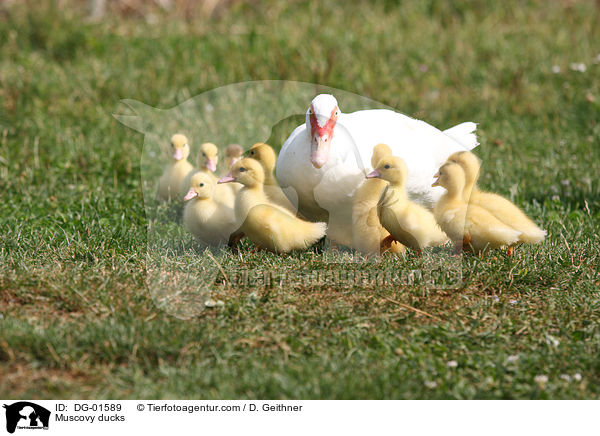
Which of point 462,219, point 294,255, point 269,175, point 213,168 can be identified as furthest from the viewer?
point 213,168

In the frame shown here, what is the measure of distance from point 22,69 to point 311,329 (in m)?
5.53

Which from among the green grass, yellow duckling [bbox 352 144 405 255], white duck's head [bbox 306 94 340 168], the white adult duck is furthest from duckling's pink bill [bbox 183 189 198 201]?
yellow duckling [bbox 352 144 405 255]

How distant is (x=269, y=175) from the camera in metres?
4.54

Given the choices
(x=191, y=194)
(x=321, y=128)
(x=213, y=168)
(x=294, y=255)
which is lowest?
(x=294, y=255)

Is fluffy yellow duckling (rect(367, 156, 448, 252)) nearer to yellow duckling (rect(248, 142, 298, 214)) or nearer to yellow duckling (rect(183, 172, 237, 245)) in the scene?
yellow duckling (rect(248, 142, 298, 214))

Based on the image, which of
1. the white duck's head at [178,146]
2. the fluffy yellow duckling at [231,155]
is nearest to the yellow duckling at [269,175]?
the fluffy yellow duckling at [231,155]

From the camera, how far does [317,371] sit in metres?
3.21

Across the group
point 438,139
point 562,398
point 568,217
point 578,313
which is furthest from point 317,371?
point 568,217

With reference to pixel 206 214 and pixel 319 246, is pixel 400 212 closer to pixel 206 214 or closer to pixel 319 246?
pixel 319 246

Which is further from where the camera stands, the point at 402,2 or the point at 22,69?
the point at 402,2

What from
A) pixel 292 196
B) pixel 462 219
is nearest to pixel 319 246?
pixel 292 196

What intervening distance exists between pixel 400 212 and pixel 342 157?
1.61 feet

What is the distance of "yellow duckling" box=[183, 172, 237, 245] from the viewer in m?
4.42
